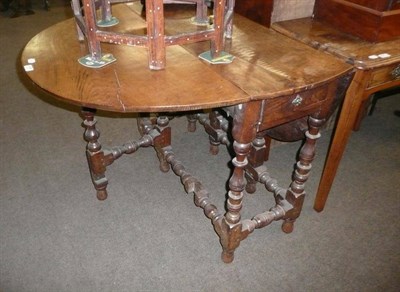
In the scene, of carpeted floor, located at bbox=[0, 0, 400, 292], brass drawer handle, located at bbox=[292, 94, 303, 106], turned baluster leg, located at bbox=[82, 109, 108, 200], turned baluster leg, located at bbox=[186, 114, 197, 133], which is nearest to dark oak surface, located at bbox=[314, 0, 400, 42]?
brass drawer handle, located at bbox=[292, 94, 303, 106]

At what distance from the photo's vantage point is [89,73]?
1.20 metres

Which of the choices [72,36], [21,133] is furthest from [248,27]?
[21,133]

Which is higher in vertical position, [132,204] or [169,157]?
[169,157]

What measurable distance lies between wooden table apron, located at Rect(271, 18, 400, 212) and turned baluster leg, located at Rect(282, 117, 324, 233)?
0.19 meters

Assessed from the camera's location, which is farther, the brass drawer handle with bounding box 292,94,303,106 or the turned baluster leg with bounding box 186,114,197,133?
the turned baluster leg with bounding box 186,114,197,133

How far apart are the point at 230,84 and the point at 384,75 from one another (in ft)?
2.50

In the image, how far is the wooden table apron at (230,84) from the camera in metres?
1.10

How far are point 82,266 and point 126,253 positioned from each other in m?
0.20

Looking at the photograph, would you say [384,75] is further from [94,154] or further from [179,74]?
[94,154]

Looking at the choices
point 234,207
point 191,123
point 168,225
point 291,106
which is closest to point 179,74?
point 291,106

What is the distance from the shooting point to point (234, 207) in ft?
4.80

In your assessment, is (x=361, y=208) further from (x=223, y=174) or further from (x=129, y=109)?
(x=129, y=109)

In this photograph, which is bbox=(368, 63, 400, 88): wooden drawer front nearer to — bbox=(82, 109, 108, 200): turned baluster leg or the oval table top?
the oval table top

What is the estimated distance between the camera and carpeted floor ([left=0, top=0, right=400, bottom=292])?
1.63 m
